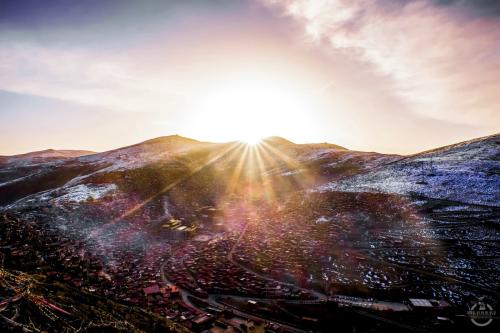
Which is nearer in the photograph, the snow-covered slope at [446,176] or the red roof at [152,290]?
the red roof at [152,290]

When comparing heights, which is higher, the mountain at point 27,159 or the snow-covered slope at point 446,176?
the mountain at point 27,159

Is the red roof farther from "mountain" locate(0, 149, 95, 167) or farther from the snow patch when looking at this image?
"mountain" locate(0, 149, 95, 167)

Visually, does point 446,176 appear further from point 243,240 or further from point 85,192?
point 85,192

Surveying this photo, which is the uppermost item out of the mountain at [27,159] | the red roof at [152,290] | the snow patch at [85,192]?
the mountain at [27,159]

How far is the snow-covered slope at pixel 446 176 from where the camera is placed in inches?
1240

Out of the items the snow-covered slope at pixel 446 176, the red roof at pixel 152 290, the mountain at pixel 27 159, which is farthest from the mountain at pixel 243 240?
the mountain at pixel 27 159

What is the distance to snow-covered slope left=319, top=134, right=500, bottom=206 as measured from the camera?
1240 inches

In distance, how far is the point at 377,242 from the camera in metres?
22.9

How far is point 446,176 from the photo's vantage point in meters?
36.5

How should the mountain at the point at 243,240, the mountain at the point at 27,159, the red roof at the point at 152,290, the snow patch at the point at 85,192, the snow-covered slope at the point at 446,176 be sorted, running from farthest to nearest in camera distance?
the mountain at the point at 27,159 < the snow patch at the point at 85,192 < the snow-covered slope at the point at 446,176 < the red roof at the point at 152,290 < the mountain at the point at 243,240

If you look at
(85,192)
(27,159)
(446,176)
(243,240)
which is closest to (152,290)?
(243,240)

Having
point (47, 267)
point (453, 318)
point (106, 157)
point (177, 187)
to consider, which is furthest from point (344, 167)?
point (106, 157)

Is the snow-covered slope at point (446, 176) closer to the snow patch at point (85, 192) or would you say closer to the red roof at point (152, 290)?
the red roof at point (152, 290)

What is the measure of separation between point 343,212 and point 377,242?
888 centimetres
